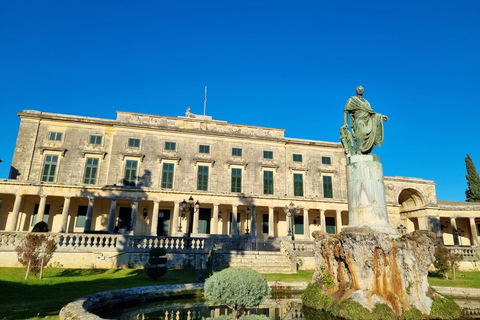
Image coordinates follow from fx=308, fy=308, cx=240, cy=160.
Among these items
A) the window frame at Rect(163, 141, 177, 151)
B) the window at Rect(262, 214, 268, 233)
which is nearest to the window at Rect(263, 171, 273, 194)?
the window at Rect(262, 214, 268, 233)

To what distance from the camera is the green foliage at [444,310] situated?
25.5 feet

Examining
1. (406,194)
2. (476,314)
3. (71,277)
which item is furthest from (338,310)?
(406,194)

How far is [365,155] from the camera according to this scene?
32.4 ft

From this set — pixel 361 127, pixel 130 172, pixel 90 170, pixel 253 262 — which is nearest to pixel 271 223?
pixel 253 262

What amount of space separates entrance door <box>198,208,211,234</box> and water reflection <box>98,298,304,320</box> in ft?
71.3

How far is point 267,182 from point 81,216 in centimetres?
1859

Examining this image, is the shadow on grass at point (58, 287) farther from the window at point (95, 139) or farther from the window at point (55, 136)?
the window at point (55, 136)

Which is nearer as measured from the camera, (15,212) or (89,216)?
(15,212)

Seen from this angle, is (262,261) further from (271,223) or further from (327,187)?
(327,187)

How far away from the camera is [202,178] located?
31.5 meters

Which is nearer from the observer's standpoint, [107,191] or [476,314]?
[476,314]

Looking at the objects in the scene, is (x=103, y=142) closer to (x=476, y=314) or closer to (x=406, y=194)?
(x=476, y=314)

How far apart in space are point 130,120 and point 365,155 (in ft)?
88.5

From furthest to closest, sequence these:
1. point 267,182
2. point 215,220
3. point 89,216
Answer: point 267,182 → point 215,220 → point 89,216
